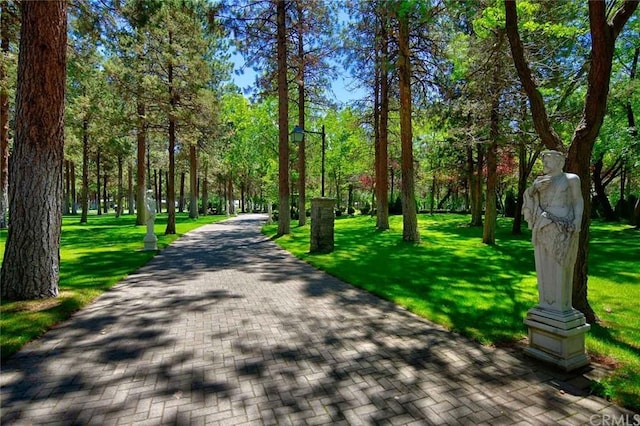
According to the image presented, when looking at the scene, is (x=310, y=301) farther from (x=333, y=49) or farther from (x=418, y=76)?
(x=333, y=49)

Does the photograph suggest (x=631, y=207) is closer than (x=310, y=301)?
No

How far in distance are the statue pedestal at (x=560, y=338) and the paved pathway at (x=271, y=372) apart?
0.68ft

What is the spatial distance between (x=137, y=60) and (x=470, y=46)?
560 inches

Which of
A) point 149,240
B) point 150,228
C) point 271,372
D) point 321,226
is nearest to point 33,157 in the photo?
point 271,372

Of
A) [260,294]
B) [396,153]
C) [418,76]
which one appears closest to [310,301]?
[260,294]

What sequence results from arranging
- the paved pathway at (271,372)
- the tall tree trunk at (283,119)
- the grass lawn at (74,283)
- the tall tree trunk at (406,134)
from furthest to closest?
the tall tree trunk at (283,119) → the tall tree trunk at (406,134) → the grass lawn at (74,283) → the paved pathway at (271,372)

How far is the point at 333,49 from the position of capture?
1683 centimetres

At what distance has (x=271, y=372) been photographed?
3.40 meters

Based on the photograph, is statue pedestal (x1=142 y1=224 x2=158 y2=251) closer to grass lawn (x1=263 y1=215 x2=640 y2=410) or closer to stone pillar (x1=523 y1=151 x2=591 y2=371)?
grass lawn (x1=263 y1=215 x2=640 y2=410)

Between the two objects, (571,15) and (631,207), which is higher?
(571,15)

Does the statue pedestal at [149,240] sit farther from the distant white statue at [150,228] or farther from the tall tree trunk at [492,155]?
the tall tree trunk at [492,155]

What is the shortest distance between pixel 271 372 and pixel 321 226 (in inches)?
314

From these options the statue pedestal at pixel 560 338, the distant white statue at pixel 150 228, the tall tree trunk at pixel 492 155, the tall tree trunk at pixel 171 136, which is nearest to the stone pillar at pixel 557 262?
the statue pedestal at pixel 560 338

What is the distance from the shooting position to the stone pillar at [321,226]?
11.2 m
